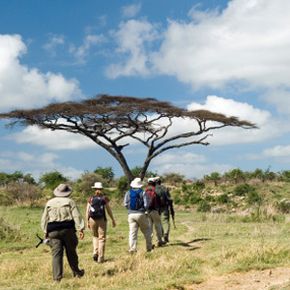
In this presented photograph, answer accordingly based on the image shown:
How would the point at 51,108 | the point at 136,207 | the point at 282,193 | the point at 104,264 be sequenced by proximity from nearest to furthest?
the point at 104,264 < the point at 136,207 < the point at 51,108 < the point at 282,193

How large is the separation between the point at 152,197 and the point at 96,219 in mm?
1940

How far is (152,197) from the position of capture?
13.0m

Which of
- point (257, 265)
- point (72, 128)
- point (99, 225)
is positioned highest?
point (72, 128)

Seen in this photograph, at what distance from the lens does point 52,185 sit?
4112cm

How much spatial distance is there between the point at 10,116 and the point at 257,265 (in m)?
24.0

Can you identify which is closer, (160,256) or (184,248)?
(160,256)

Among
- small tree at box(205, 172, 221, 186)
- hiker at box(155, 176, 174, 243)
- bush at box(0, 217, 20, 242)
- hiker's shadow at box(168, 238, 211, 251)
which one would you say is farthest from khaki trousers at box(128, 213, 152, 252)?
small tree at box(205, 172, 221, 186)

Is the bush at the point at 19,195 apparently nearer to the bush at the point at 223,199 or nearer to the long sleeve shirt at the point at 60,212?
the bush at the point at 223,199

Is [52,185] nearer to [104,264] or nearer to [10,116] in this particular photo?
[10,116]

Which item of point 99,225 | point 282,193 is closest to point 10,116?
point 282,193

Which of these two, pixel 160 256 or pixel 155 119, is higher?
pixel 155 119

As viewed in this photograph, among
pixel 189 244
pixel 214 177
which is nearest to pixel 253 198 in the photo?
pixel 214 177

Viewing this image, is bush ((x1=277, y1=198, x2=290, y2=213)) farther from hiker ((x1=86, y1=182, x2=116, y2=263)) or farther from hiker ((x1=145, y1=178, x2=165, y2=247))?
hiker ((x1=86, y1=182, x2=116, y2=263))

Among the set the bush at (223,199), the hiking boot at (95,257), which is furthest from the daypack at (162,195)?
the bush at (223,199)
